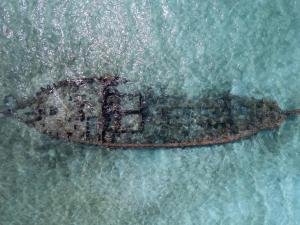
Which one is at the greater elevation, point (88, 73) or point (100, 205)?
point (88, 73)

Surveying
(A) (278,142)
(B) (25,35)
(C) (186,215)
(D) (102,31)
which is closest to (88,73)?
(D) (102,31)

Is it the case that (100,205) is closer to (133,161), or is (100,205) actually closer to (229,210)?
(133,161)

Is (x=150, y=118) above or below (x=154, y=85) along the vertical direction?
below
